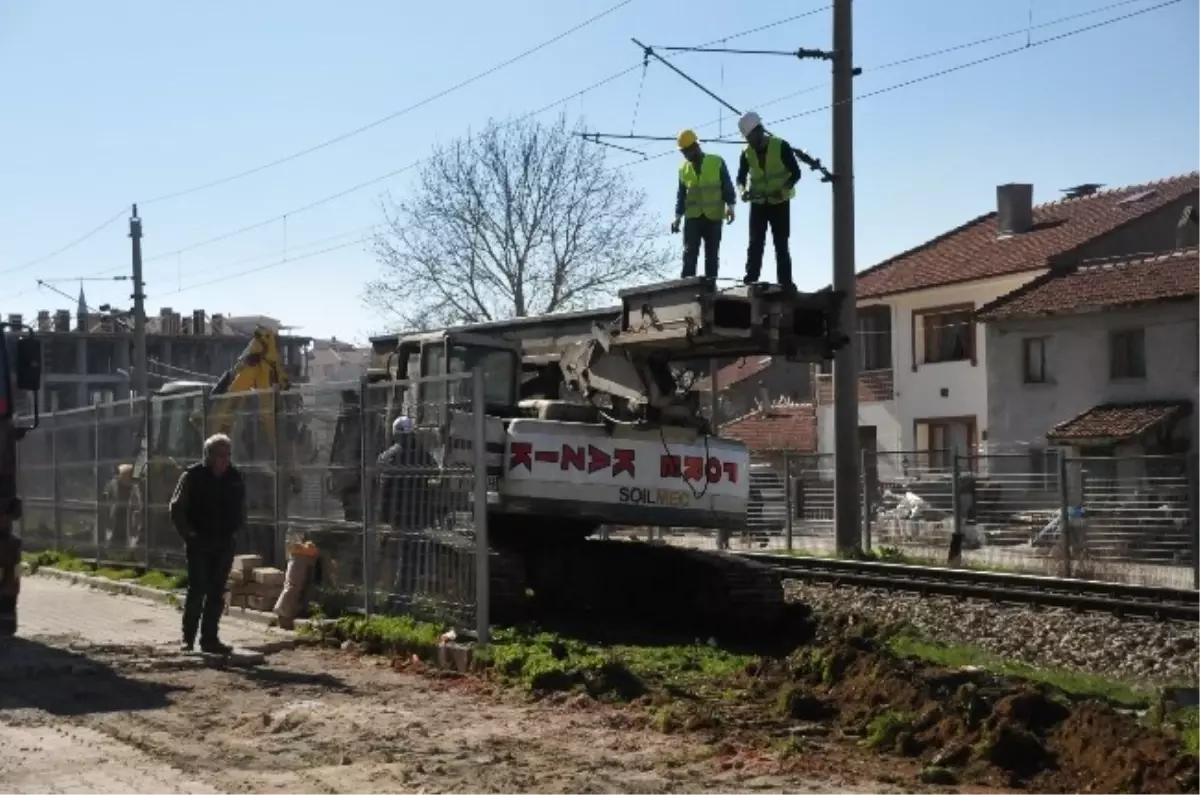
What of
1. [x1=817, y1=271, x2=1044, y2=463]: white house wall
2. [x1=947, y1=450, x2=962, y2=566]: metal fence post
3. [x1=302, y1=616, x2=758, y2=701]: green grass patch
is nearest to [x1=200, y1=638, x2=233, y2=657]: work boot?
[x1=302, y1=616, x2=758, y2=701]: green grass patch

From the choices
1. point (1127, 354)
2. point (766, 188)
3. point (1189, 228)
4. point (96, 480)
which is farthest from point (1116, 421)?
point (766, 188)

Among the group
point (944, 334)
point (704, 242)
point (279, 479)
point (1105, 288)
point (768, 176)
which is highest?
point (1105, 288)

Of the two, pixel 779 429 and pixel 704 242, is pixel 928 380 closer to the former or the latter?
pixel 779 429

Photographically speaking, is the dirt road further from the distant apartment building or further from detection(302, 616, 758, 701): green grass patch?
the distant apartment building

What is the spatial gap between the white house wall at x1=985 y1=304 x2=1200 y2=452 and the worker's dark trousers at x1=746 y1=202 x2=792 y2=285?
24164mm

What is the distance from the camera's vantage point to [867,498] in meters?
29.6

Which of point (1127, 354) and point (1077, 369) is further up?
point (1127, 354)

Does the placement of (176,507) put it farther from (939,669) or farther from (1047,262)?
(1047,262)

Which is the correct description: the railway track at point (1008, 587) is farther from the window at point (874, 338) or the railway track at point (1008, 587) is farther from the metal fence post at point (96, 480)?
the window at point (874, 338)

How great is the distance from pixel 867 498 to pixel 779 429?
2631cm

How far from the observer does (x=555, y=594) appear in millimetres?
15812

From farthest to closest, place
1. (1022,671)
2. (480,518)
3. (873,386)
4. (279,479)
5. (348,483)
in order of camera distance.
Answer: (873,386)
(279,479)
(348,483)
(1022,671)
(480,518)

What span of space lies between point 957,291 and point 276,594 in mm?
33096

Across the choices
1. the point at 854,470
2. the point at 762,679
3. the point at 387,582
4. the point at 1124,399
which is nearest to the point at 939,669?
the point at 762,679
